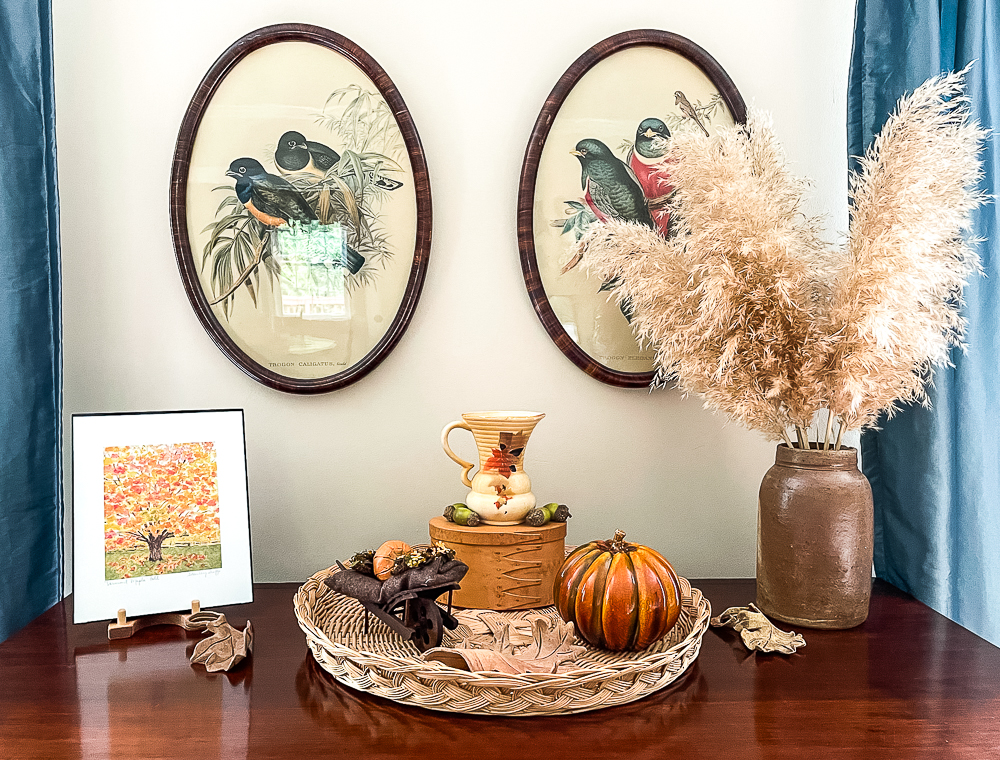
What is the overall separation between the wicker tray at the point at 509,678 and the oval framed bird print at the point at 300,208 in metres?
0.53

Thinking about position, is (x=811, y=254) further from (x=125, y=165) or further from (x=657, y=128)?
(x=125, y=165)

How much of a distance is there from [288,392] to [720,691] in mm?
837

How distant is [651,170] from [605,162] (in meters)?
0.08

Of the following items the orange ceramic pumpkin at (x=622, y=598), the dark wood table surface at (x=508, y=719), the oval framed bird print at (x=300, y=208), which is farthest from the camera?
the oval framed bird print at (x=300, y=208)

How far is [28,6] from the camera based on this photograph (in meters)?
1.12

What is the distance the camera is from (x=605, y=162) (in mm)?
1234

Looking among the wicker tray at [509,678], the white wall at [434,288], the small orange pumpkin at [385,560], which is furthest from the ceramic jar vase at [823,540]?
the small orange pumpkin at [385,560]

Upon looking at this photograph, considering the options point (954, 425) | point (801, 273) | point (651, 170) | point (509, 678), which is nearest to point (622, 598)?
point (509, 678)

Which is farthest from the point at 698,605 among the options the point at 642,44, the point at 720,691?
the point at 642,44

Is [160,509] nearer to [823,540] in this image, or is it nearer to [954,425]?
[823,540]

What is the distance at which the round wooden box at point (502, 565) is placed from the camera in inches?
40.0

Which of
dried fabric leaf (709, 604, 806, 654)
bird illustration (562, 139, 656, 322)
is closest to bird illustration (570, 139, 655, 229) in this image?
bird illustration (562, 139, 656, 322)

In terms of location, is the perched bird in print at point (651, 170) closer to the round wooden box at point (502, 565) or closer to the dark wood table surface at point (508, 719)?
the round wooden box at point (502, 565)

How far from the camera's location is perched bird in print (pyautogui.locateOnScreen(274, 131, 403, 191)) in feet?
3.99
